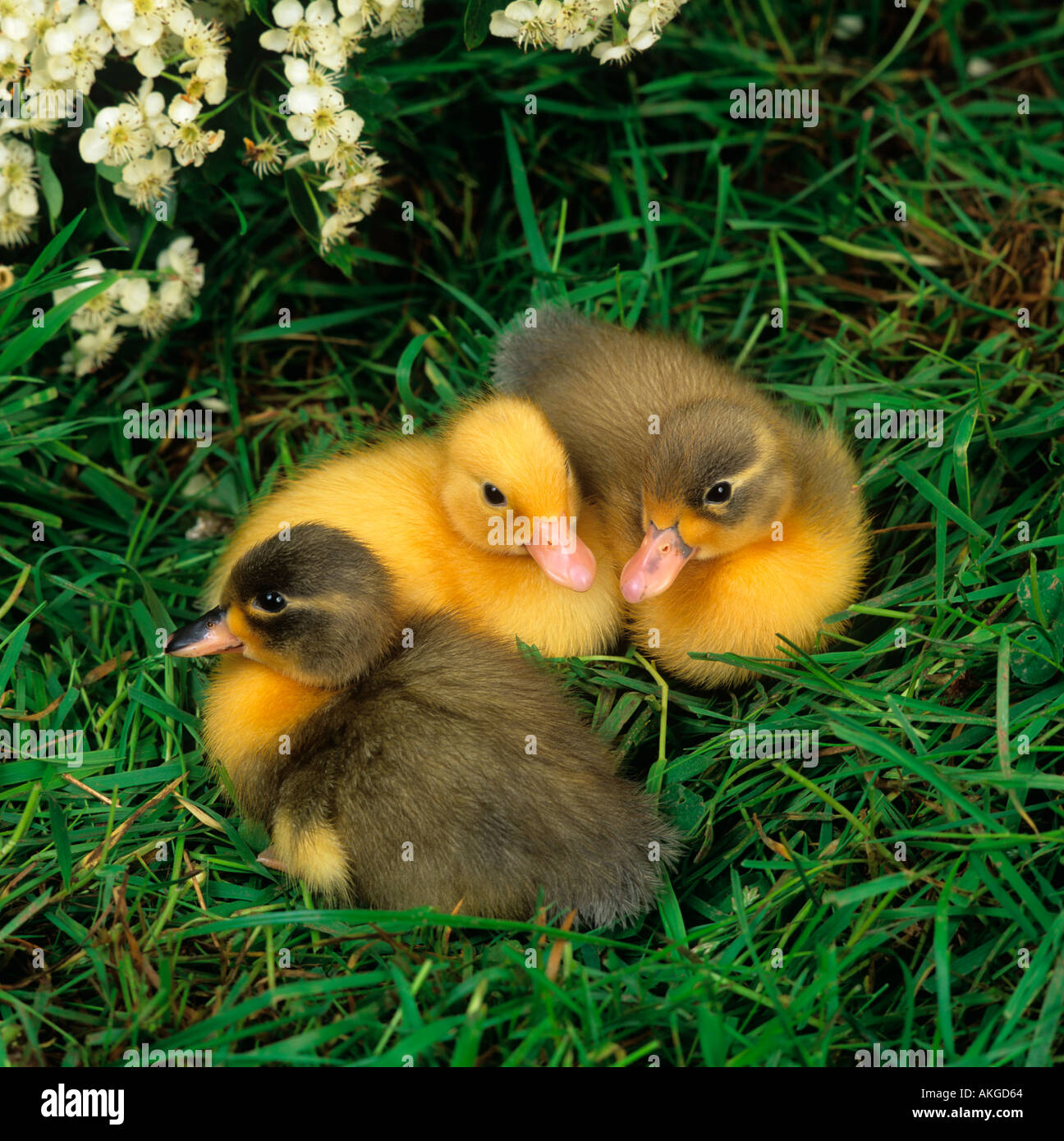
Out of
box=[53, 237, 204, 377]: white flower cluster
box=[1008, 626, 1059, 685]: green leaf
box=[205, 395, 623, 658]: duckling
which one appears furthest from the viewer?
box=[53, 237, 204, 377]: white flower cluster

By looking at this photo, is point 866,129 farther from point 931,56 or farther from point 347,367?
point 347,367

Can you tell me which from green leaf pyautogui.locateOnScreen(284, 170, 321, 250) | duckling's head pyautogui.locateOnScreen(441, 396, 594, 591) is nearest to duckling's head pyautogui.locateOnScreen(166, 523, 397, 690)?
duckling's head pyautogui.locateOnScreen(441, 396, 594, 591)

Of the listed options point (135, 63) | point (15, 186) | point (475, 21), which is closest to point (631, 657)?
point (475, 21)

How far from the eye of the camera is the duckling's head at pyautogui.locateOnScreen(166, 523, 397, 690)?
2807mm

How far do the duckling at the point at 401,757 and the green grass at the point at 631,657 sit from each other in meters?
0.13

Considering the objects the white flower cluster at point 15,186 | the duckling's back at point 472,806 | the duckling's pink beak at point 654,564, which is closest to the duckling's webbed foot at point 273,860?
the duckling's back at point 472,806

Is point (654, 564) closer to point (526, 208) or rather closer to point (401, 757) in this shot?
point (401, 757)

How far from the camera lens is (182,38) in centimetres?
306

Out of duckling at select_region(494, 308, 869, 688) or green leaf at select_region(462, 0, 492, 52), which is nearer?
duckling at select_region(494, 308, 869, 688)

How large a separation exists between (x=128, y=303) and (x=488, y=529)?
1.41 meters

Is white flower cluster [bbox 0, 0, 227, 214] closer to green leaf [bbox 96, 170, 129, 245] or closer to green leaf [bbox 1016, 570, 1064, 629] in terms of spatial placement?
green leaf [bbox 96, 170, 129, 245]

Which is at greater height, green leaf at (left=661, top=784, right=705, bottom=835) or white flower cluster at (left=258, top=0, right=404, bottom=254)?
white flower cluster at (left=258, top=0, right=404, bottom=254)

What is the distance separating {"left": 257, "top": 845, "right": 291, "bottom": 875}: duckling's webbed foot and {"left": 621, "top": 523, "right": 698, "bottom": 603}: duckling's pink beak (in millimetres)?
1112

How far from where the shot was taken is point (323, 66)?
309 cm
